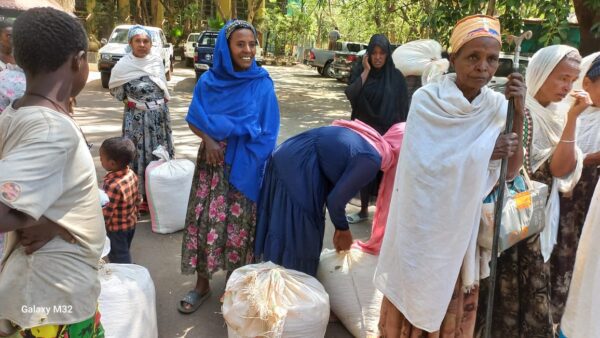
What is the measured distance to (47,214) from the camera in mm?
1269

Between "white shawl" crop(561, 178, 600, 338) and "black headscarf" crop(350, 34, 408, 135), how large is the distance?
249cm

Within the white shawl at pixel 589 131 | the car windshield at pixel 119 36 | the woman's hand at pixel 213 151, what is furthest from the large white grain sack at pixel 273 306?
the car windshield at pixel 119 36

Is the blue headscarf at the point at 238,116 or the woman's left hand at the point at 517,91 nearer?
the woman's left hand at the point at 517,91

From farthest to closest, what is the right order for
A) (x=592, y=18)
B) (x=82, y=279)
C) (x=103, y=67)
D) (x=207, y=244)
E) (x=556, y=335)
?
(x=103, y=67), (x=592, y=18), (x=207, y=244), (x=556, y=335), (x=82, y=279)

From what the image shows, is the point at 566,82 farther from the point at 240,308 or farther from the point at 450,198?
the point at 240,308

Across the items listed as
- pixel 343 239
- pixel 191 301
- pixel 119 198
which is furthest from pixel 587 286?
pixel 119 198

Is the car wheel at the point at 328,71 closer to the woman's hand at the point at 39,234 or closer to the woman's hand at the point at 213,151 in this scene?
the woman's hand at the point at 213,151

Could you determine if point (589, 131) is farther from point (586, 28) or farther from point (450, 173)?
point (586, 28)

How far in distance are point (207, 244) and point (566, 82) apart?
2.20 m

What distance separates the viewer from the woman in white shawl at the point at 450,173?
1807mm

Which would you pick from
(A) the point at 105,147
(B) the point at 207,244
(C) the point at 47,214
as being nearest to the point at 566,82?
(B) the point at 207,244

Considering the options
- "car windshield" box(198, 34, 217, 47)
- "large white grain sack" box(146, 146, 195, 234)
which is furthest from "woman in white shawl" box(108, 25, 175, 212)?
"car windshield" box(198, 34, 217, 47)

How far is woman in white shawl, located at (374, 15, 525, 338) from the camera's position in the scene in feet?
5.93

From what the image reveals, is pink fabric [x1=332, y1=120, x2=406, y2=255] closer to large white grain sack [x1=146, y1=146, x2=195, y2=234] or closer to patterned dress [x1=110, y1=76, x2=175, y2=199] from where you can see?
large white grain sack [x1=146, y1=146, x2=195, y2=234]
